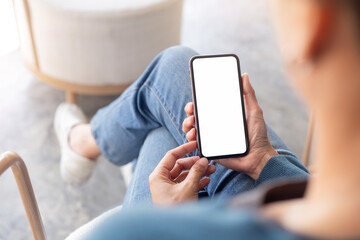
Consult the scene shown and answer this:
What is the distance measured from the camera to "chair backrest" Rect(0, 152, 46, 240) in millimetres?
588

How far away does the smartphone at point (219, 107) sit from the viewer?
77 centimetres

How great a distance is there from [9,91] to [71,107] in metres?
0.37

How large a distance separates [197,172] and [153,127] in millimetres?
283

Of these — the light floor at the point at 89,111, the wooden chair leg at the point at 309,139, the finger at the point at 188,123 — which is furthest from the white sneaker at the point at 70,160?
the wooden chair leg at the point at 309,139

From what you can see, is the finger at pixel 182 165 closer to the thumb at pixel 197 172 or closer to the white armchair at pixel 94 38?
the thumb at pixel 197 172

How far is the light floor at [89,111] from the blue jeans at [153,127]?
310mm

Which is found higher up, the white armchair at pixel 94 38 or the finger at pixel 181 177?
the white armchair at pixel 94 38

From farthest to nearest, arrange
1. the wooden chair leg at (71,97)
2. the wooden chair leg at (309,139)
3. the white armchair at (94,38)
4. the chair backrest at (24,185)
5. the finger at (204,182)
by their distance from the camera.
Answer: the wooden chair leg at (71,97) → the white armchair at (94,38) → the wooden chair leg at (309,139) → the finger at (204,182) → the chair backrest at (24,185)

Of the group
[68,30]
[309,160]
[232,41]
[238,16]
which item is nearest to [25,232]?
[68,30]

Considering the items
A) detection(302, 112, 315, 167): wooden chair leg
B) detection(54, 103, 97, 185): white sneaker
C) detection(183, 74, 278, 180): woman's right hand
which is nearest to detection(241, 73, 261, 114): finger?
detection(183, 74, 278, 180): woman's right hand

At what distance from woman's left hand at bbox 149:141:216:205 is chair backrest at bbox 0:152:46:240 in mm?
192

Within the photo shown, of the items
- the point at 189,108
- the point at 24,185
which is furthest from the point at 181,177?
the point at 24,185

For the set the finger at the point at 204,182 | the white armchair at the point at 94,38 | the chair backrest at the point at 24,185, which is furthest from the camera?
the white armchair at the point at 94,38

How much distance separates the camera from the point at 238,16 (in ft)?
7.00
